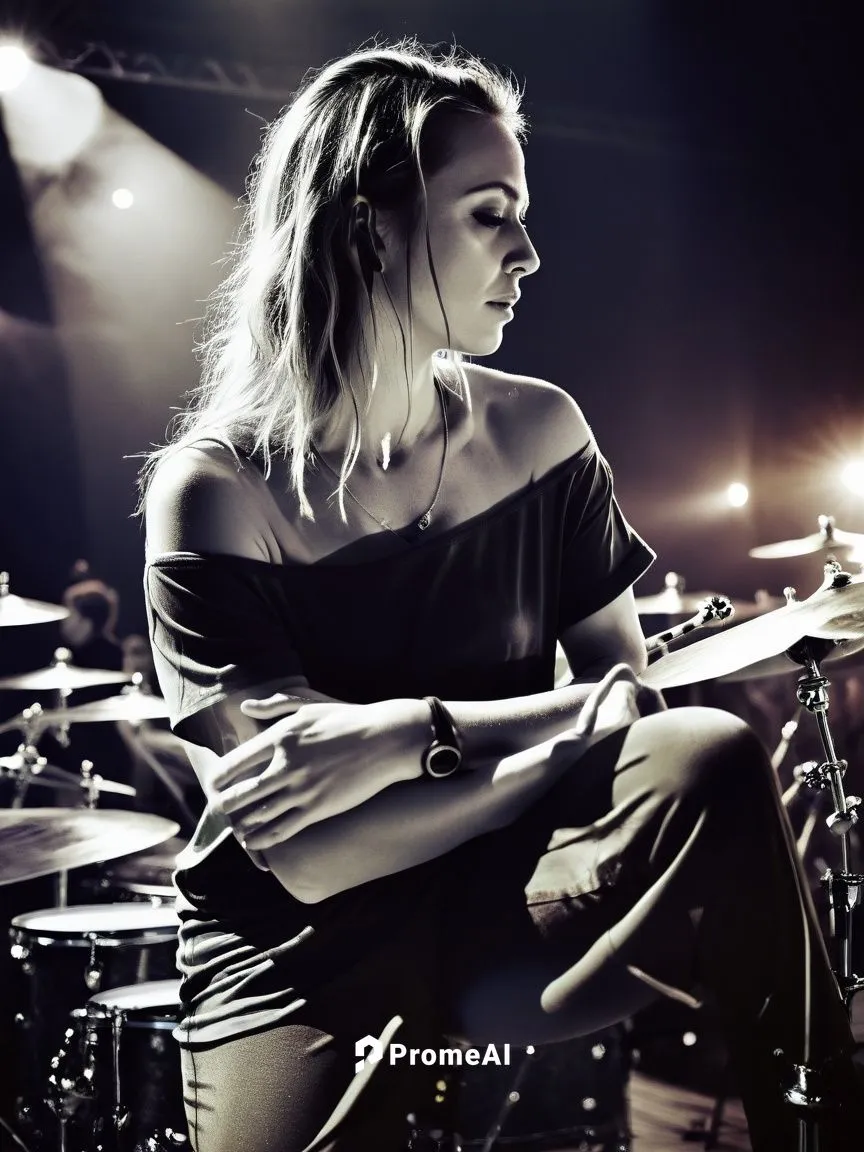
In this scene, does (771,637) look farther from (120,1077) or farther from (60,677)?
Result: (60,677)

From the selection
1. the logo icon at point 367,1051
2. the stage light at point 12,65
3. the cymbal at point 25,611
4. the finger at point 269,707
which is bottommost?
the logo icon at point 367,1051

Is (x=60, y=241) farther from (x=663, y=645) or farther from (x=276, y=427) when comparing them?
(x=663, y=645)

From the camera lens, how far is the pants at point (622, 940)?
1.00 meters

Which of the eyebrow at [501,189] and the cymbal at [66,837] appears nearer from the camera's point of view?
the eyebrow at [501,189]

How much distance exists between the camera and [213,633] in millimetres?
1170

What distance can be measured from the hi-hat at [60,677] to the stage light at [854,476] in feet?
5.13

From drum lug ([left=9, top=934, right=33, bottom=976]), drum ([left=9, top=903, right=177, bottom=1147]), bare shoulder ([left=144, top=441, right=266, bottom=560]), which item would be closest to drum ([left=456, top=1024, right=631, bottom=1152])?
bare shoulder ([left=144, top=441, right=266, bottom=560])

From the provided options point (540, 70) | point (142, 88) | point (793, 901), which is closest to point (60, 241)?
point (142, 88)

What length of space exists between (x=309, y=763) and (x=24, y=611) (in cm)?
124

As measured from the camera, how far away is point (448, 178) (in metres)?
1.28

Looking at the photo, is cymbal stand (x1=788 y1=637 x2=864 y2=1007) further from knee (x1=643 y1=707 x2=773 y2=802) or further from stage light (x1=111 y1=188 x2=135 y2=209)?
stage light (x1=111 y1=188 x2=135 y2=209)

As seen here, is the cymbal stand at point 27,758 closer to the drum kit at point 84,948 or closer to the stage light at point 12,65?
the drum kit at point 84,948

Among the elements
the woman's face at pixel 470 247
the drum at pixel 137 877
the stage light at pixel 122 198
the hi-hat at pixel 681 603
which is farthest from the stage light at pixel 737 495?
the drum at pixel 137 877

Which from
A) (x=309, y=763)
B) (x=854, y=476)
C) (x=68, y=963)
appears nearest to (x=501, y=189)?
(x=309, y=763)
